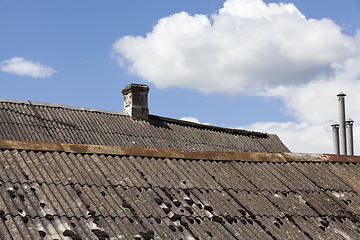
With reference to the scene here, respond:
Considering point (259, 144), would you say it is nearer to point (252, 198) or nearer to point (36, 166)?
point (252, 198)

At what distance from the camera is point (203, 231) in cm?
357

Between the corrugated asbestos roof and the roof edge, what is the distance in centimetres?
2

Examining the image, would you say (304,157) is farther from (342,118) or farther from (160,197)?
(342,118)

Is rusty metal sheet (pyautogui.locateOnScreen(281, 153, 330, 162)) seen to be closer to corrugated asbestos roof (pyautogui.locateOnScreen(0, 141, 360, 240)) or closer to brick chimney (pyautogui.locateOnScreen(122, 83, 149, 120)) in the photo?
corrugated asbestos roof (pyautogui.locateOnScreen(0, 141, 360, 240))

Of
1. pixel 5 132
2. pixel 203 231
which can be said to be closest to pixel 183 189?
pixel 203 231

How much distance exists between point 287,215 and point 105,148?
2.33 m

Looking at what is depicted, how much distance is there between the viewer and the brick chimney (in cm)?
1482

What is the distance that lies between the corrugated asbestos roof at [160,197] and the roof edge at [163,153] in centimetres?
2

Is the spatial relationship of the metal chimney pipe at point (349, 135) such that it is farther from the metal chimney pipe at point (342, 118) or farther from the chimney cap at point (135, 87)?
the chimney cap at point (135, 87)

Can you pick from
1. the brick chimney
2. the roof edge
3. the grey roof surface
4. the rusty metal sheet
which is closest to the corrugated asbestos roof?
the roof edge

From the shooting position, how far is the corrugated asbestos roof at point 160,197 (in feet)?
10.6

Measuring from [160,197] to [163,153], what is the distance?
1.00m

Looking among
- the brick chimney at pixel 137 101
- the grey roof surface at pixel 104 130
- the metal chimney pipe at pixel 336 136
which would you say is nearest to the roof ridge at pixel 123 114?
the grey roof surface at pixel 104 130

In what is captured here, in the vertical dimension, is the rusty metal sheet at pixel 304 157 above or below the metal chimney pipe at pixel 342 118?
below
